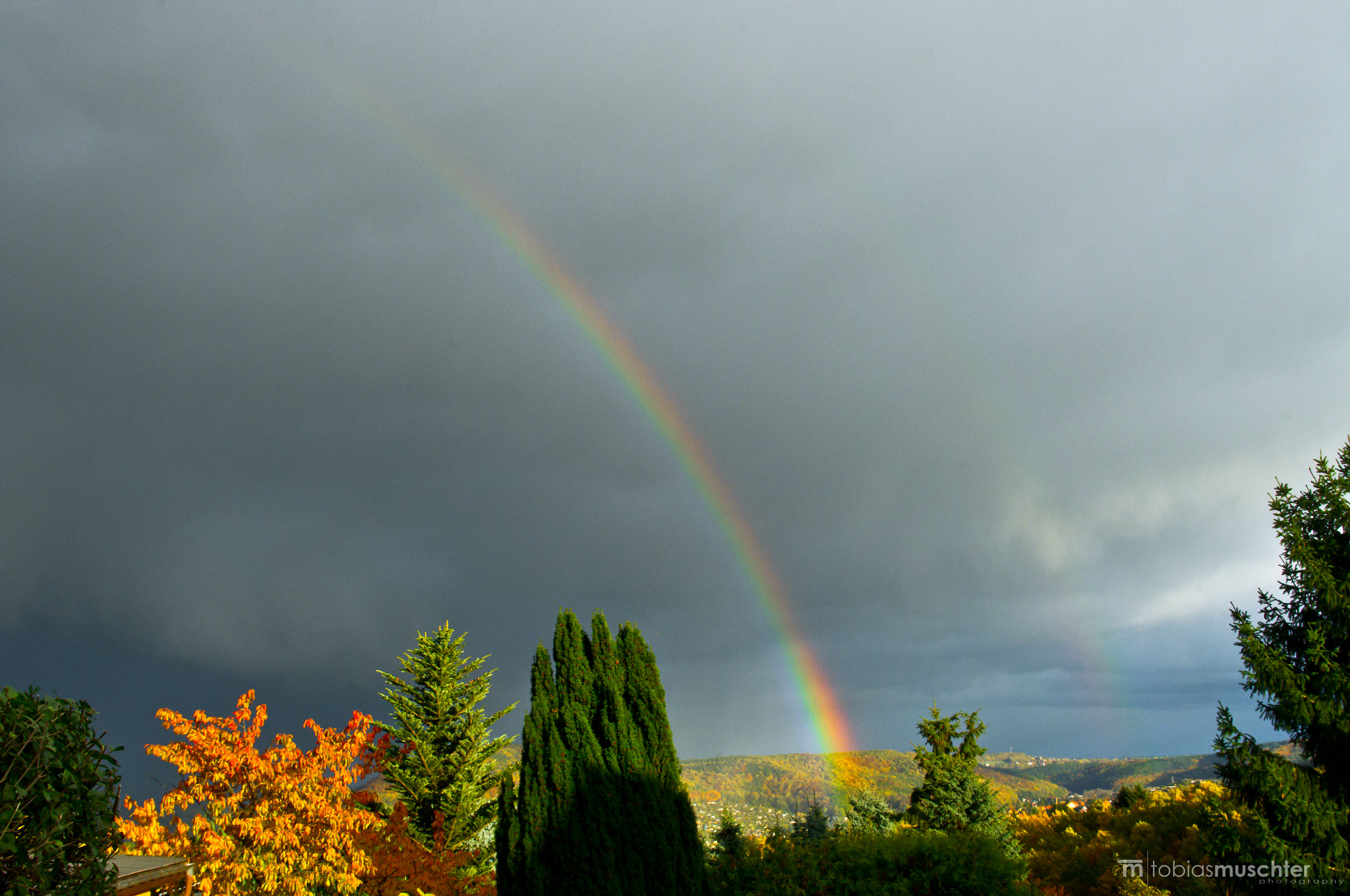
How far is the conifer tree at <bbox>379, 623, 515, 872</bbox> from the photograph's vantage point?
24344 mm

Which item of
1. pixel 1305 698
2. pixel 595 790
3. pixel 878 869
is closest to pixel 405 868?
pixel 595 790

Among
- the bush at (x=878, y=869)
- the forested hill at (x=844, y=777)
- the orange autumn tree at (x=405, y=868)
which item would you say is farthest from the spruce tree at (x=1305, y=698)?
the forested hill at (x=844, y=777)

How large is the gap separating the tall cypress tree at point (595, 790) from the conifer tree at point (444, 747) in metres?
11.2

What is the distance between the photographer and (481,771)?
25344 mm

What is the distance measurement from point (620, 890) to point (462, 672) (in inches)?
566

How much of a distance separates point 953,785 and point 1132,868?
10071 mm

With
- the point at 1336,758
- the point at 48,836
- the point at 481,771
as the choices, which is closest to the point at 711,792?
the point at 481,771

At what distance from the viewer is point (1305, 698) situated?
53.0 ft

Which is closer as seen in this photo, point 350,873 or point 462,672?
point 350,873

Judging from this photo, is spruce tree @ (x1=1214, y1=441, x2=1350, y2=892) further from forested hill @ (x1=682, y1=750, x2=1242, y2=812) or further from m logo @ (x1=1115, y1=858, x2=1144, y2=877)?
forested hill @ (x1=682, y1=750, x2=1242, y2=812)

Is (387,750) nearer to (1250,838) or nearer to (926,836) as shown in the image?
(926,836)

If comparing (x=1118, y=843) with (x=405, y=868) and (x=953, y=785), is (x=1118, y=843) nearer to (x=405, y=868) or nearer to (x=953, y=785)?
(x=953, y=785)

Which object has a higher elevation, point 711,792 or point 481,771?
point 481,771

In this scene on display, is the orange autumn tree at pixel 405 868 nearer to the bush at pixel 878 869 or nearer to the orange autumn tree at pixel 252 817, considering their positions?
the orange autumn tree at pixel 252 817
